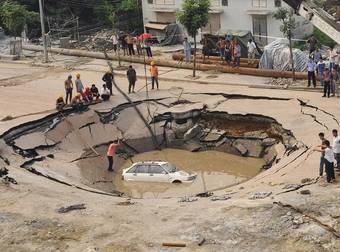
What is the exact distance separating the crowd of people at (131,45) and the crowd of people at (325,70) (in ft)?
36.3

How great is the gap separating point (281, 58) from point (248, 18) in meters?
7.39

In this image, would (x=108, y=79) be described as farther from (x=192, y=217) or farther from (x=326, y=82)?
(x=192, y=217)

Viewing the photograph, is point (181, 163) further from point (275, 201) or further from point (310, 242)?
point (310, 242)

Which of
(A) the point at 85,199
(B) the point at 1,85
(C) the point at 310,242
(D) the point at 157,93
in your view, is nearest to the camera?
(C) the point at 310,242

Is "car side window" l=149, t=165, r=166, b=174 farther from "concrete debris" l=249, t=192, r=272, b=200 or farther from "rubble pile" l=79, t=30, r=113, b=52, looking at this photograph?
"rubble pile" l=79, t=30, r=113, b=52

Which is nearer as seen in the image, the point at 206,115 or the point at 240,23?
the point at 206,115

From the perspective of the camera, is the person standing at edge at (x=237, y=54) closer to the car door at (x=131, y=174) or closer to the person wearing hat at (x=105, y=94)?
the person wearing hat at (x=105, y=94)

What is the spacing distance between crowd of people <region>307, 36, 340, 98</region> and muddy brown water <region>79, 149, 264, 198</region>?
4.87 m

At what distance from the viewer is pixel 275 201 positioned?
53.5 feet

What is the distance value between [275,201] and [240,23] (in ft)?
81.3

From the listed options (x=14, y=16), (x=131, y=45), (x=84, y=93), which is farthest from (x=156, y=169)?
(x=14, y=16)

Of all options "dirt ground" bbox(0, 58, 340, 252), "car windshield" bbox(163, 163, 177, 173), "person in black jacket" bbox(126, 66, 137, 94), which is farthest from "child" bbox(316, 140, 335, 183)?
"person in black jacket" bbox(126, 66, 137, 94)

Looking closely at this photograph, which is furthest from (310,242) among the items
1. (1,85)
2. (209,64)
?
(1,85)

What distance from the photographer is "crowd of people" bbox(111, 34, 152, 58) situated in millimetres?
38344
